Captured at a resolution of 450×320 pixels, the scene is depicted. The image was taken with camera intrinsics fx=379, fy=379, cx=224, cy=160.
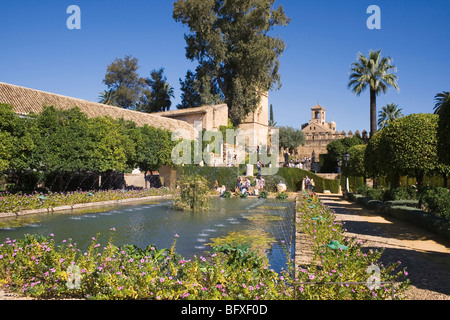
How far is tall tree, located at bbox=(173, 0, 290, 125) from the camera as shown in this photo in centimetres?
3281

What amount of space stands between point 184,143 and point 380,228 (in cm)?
1733

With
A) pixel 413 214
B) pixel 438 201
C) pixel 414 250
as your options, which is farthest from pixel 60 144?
pixel 438 201

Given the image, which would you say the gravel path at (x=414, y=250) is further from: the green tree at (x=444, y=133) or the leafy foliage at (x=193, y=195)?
the leafy foliage at (x=193, y=195)

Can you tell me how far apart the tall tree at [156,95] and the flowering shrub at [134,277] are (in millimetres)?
41102

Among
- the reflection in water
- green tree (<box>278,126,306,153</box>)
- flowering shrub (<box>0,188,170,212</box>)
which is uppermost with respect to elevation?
green tree (<box>278,126,306,153</box>)

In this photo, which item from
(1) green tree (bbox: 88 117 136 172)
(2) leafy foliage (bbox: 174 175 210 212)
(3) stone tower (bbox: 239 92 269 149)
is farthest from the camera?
(3) stone tower (bbox: 239 92 269 149)

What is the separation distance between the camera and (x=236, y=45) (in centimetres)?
3338

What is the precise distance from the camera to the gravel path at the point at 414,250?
4.72 meters

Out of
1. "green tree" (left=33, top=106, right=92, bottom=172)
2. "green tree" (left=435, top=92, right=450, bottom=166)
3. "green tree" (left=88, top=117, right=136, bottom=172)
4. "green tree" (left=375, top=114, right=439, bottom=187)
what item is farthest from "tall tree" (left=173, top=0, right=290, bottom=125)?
"green tree" (left=435, top=92, right=450, bottom=166)

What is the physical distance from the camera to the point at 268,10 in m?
33.2

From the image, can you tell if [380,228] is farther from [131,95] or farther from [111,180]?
[131,95]

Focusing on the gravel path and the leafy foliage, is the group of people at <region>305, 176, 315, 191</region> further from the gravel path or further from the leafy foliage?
the gravel path

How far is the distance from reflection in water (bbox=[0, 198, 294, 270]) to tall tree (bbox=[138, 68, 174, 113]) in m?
32.8
